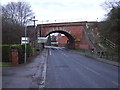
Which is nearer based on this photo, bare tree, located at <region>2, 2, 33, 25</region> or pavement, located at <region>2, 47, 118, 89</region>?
pavement, located at <region>2, 47, 118, 89</region>

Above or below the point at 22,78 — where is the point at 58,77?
below

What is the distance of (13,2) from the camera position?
64.8 m

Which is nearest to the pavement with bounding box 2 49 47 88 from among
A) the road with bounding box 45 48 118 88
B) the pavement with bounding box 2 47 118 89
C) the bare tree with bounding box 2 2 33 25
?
the pavement with bounding box 2 47 118 89

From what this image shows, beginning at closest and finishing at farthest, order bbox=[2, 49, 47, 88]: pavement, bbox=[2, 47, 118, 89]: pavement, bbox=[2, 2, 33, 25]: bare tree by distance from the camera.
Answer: bbox=[2, 49, 47, 88]: pavement
bbox=[2, 47, 118, 89]: pavement
bbox=[2, 2, 33, 25]: bare tree

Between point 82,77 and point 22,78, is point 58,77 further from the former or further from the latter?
point 22,78

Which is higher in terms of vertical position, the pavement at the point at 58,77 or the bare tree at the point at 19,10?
the bare tree at the point at 19,10

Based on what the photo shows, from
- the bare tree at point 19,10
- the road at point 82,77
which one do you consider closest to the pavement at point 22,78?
the road at point 82,77

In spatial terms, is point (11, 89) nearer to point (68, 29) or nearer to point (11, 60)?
point (11, 60)

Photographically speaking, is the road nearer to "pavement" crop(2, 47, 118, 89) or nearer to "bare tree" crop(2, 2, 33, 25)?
"pavement" crop(2, 47, 118, 89)

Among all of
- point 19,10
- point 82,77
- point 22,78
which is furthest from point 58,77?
point 19,10

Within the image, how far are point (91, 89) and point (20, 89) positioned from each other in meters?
2.83

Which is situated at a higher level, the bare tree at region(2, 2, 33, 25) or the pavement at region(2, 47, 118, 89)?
the bare tree at region(2, 2, 33, 25)

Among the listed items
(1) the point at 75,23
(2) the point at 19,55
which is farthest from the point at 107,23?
(1) the point at 75,23

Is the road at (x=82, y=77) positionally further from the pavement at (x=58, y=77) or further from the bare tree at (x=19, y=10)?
the bare tree at (x=19, y=10)
